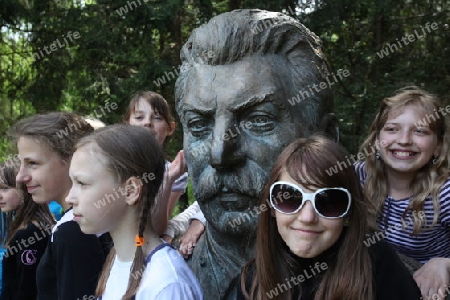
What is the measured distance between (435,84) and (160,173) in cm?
562

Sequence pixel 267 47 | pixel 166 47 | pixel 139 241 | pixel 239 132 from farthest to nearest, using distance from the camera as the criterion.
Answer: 1. pixel 166 47
2. pixel 267 47
3. pixel 239 132
4. pixel 139 241

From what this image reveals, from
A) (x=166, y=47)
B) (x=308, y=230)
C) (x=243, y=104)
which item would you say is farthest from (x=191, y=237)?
(x=166, y=47)

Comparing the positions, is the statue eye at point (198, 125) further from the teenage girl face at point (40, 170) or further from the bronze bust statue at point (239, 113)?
the teenage girl face at point (40, 170)

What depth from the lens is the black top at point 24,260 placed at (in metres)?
3.55

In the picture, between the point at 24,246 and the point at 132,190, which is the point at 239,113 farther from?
the point at 24,246

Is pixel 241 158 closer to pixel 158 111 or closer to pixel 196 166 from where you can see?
pixel 196 166

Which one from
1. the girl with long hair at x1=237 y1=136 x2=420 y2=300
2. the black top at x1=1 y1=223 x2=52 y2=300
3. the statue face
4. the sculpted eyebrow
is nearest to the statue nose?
the statue face

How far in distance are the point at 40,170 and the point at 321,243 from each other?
1656mm

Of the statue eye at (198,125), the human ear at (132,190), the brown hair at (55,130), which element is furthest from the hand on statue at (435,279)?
the brown hair at (55,130)

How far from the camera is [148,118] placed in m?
4.46

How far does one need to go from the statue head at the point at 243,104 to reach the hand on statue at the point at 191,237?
1.35ft

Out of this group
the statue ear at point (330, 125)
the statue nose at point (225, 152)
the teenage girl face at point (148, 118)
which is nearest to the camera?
the statue nose at point (225, 152)

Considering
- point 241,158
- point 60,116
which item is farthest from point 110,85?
point 241,158

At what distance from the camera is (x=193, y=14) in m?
8.62
